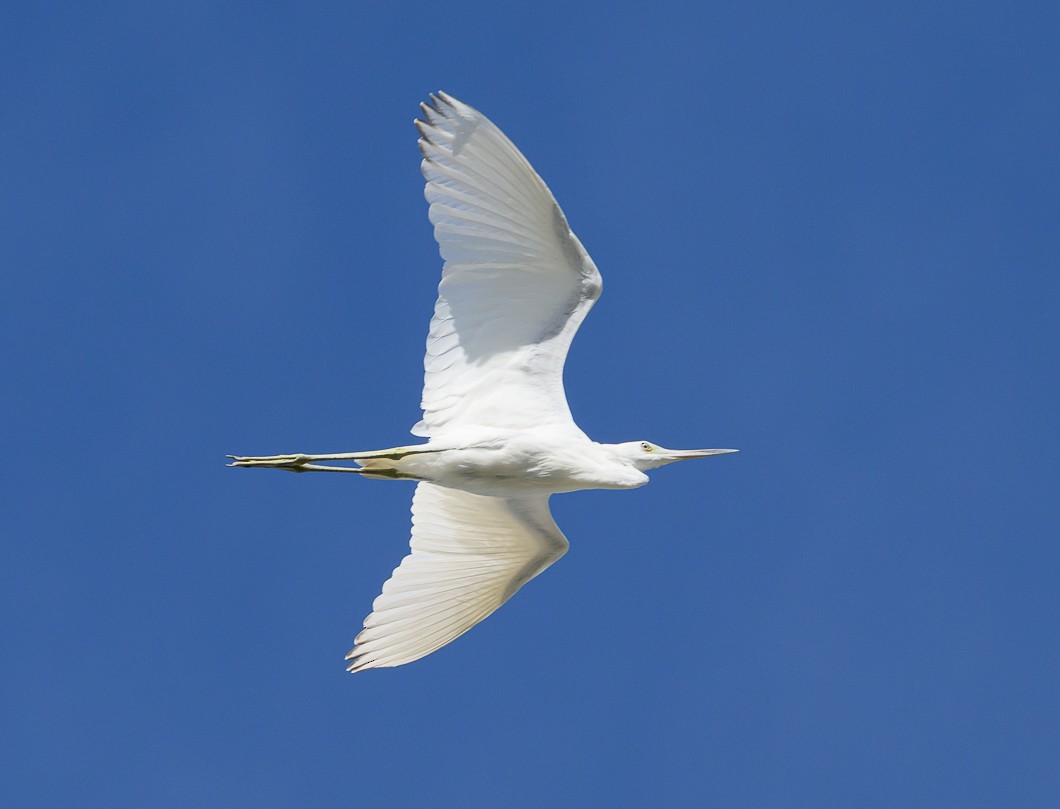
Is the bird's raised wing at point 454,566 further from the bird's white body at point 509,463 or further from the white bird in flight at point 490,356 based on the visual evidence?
the bird's white body at point 509,463

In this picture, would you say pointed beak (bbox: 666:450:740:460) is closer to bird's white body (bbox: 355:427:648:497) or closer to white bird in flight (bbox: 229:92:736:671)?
white bird in flight (bbox: 229:92:736:671)

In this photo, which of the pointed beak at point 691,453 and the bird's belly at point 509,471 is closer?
the bird's belly at point 509,471

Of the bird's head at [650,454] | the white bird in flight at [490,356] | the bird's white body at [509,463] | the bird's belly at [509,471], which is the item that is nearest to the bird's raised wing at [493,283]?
the white bird in flight at [490,356]

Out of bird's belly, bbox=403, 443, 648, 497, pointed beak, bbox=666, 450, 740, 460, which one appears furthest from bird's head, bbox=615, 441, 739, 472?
bird's belly, bbox=403, 443, 648, 497

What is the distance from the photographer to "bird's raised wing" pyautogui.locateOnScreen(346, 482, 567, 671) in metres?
14.9

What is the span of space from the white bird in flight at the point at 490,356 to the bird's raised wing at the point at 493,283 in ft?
0.03

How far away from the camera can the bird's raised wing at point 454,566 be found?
49.0ft

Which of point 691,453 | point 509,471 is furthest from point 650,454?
point 509,471

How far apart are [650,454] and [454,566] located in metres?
1.98

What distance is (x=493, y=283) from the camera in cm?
1388

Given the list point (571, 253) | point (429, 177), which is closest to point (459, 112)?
point (429, 177)

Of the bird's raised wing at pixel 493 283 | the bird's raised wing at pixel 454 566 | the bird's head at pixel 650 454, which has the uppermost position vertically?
the bird's raised wing at pixel 493 283

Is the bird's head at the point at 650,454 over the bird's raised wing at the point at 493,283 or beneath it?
beneath

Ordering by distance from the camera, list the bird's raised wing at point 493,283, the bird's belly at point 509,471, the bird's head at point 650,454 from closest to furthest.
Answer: the bird's raised wing at point 493,283, the bird's belly at point 509,471, the bird's head at point 650,454
